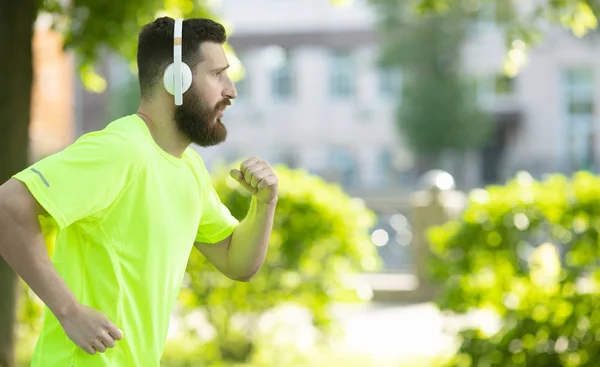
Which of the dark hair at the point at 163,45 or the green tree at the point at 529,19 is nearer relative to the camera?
the dark hair at the point at 163,45

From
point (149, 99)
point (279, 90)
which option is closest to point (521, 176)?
point (149, 99)

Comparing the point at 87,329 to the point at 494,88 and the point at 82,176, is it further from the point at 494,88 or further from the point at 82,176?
the point at 494,88

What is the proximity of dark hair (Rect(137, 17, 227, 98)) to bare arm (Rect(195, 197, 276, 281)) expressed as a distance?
0.48m

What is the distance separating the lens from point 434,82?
39469 millimetres

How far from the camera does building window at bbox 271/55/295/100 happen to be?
147 feet

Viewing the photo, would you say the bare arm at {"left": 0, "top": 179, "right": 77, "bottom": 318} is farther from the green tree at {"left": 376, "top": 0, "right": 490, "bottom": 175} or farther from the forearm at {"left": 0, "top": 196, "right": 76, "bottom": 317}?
the green tree at {"left": 376, "top": 0, "right": 490, "bottom": 175}

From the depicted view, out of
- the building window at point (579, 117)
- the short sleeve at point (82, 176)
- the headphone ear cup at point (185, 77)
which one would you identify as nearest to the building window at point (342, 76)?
the building window at point (579, 117)

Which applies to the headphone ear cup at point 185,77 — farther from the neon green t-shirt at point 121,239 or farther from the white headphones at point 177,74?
the neon green t-shirt at point 121,239

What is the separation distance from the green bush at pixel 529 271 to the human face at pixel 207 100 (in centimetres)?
404

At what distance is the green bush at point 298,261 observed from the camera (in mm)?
8039

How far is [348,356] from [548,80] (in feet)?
108

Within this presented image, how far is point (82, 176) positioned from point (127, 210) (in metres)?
0.17

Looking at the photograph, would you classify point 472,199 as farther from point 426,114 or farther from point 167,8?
point 426,114

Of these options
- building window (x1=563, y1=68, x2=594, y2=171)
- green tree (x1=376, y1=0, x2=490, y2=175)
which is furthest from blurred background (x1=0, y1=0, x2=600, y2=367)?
building window (x1=563, y1=68, x2=594, y2=171)
